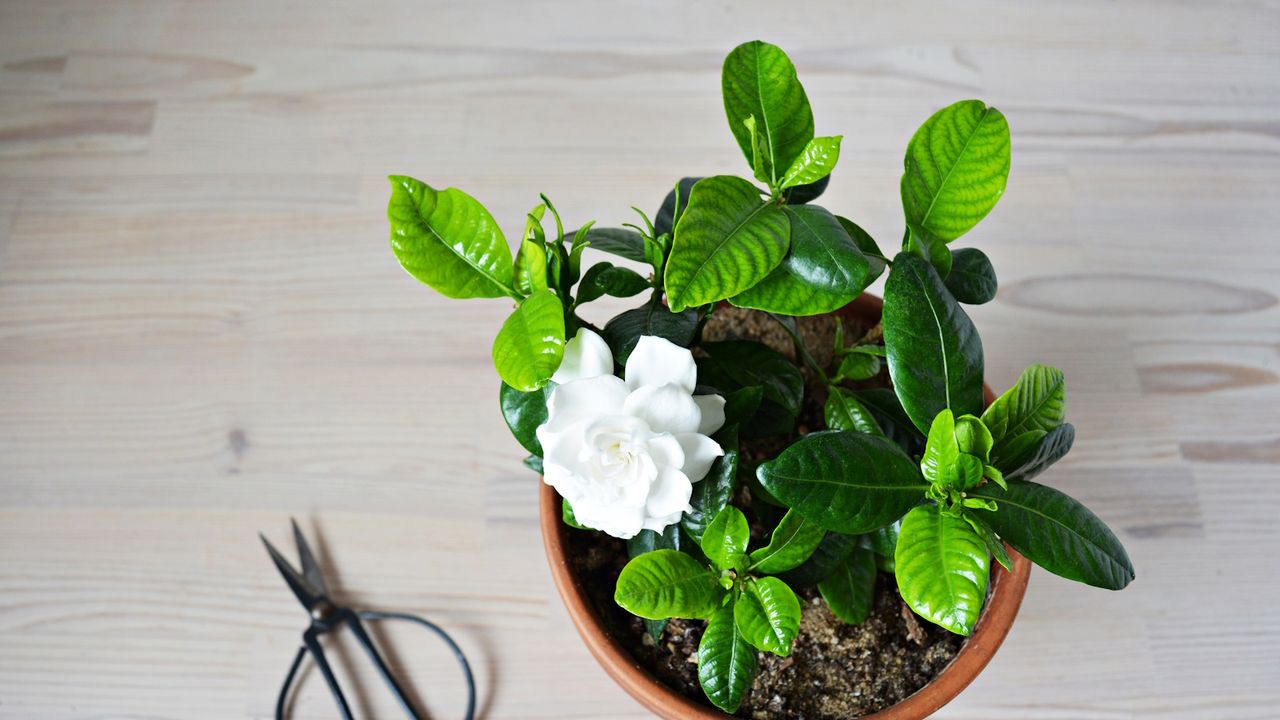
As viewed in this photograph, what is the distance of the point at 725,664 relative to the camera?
572 millimetres

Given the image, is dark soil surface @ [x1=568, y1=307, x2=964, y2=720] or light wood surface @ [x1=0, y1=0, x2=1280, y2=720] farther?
light wood surface @ [x1=0, y1=0, x2=1280, y2=720]

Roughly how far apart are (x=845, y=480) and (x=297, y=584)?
2.00ft

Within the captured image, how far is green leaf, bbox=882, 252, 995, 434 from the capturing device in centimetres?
52

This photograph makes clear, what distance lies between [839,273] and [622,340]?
5.3 inches

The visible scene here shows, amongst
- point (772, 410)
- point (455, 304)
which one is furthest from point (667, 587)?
point (455, 304)

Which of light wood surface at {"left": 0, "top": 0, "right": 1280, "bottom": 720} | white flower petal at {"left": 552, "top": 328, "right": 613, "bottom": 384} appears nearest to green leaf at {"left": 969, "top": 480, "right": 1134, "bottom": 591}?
white flower petal at {"left": 552, "top": 328, "right": 613, "bottom": 384}

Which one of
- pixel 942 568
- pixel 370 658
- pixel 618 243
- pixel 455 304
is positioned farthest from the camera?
pixel 455 304

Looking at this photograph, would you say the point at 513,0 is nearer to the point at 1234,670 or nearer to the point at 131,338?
the point at 131,338

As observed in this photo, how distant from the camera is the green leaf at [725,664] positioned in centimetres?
57

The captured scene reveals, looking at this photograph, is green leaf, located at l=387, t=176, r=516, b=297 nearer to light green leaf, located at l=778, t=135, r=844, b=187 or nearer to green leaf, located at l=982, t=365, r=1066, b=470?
light green leaf, located at l=778, t=135, r=844, b=187

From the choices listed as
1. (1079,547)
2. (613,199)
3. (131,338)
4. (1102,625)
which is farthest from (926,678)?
(131,338)

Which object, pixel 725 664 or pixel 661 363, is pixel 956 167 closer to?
pixel 661 363

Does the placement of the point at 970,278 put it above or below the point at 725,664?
above

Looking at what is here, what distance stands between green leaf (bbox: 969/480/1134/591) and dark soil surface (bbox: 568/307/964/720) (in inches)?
7.3
